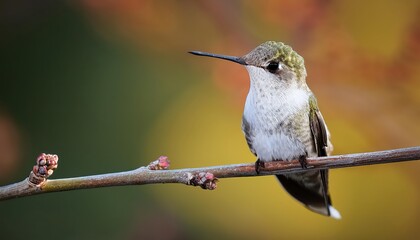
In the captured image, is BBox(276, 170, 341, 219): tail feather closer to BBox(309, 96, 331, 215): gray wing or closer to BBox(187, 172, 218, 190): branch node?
BBox(309, 96, 331, 215): gray wing

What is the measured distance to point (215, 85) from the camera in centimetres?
349

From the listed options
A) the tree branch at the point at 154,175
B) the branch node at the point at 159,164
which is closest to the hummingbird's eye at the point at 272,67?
the tree branch at the point at 154,175

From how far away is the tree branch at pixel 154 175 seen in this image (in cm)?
167

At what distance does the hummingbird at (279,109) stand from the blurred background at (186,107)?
2.44 feet

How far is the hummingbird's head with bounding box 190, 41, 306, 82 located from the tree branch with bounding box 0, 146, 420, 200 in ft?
1.75

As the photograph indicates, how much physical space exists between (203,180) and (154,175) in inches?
5.6

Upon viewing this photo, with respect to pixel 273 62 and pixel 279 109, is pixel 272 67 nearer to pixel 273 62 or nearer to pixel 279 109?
pixel 273 62

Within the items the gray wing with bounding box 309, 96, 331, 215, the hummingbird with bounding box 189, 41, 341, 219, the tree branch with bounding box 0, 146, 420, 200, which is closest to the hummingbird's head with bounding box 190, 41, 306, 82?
the hummingbird with bounding box 189, 41, 341, 219

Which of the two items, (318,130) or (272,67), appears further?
(318,130)

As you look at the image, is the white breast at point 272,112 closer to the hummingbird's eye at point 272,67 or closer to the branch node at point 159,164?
the hummingbird's eye at point 272,67

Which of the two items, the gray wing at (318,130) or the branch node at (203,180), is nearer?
the branch node at (203,180)

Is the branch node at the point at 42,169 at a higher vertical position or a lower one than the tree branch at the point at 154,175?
higher

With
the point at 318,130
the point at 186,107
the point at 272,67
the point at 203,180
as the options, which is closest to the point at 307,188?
the point at 318,130

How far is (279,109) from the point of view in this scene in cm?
237
